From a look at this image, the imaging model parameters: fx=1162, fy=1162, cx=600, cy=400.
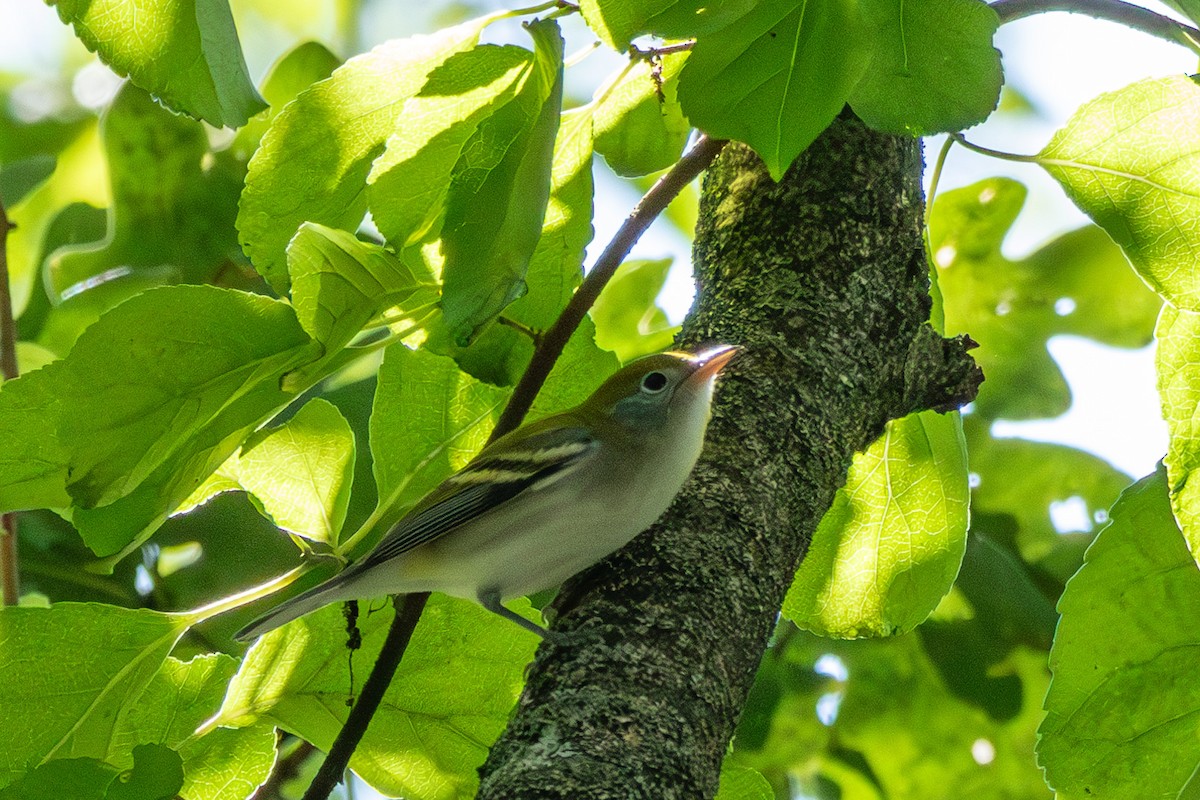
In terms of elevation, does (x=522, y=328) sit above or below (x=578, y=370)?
above

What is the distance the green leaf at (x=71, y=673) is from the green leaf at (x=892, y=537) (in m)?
1.19

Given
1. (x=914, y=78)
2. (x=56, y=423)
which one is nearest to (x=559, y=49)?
(x=914, y=78)

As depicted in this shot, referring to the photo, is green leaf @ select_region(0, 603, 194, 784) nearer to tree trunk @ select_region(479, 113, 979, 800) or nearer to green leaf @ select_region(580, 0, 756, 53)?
tree trunk @ select_region(479, 113, 979, 800)

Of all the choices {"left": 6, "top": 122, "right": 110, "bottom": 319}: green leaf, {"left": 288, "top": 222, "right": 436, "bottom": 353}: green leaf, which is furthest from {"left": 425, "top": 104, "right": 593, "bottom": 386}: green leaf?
{"left": 6, "top": 122, "right": 110, "bottom": 319}: green leaf

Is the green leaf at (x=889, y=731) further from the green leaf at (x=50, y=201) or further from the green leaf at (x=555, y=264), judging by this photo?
the green leaf at (x=50, y=201)

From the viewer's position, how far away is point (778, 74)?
147cm

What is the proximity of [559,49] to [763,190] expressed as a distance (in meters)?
0.63

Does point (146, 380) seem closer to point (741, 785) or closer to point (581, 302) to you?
point (581, 302)

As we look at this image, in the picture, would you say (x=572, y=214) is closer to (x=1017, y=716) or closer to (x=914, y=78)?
(x=914, y=78)

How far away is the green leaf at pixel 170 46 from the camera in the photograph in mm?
1460

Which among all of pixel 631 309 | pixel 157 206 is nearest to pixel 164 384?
pixel 631 309

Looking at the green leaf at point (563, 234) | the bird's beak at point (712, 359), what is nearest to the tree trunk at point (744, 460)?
the bird's beak at point (712, 359)

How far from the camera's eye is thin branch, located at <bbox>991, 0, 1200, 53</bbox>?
6.36ft

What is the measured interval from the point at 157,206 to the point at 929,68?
2268 millimetres
